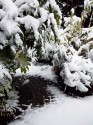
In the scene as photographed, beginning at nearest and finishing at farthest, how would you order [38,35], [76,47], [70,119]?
1. [38,35]
2. [70,119]
3. [76,47]

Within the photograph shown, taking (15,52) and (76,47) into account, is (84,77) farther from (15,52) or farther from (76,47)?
(15,52)

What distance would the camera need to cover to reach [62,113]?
2.84 metres

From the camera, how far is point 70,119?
2.75 metres

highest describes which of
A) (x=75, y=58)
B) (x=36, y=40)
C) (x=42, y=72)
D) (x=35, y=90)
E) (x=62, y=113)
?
(x=36, y=40)

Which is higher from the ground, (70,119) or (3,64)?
(3,64)

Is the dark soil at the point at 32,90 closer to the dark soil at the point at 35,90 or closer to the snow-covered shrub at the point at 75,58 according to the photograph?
the dark soil at the point at 35,90

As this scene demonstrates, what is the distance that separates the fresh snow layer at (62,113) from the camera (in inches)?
105

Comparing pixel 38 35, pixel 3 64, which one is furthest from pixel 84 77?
pixel 3 64

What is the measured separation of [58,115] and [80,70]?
0.67 meters

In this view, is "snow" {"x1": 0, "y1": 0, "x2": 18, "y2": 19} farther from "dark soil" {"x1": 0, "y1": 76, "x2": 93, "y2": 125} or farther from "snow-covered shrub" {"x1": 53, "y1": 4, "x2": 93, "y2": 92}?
"snow-covered shrub" {"x1": 53, "y1": 4, "x2": 93, "y2": 92}

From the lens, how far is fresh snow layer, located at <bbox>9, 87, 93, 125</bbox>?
2677 mm

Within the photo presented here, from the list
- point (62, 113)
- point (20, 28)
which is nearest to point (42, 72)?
point (62, 113)

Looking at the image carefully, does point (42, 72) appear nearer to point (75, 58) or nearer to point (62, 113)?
point (75, 58)

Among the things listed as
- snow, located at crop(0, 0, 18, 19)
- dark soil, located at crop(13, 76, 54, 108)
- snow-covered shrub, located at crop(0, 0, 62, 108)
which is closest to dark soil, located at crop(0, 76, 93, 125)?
dark soil, located at crop(13, 76, 54, 108)
